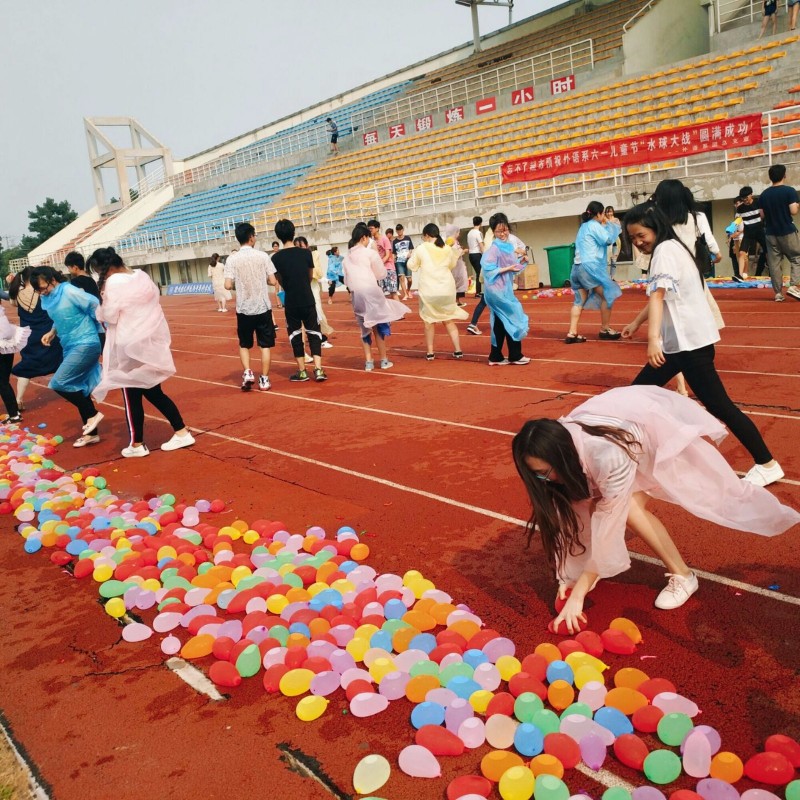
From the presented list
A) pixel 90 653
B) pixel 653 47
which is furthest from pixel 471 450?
pixel 653 47

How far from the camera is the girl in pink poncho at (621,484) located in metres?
2.78

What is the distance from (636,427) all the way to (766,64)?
56.6 feet

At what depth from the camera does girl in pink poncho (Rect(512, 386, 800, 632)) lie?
2777 mm

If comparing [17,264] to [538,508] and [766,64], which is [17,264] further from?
[538,508]

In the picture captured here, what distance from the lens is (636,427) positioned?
2982mm

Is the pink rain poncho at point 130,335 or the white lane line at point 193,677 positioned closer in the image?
the white lane line at point 193,677

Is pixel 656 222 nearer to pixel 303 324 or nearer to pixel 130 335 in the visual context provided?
pixel 130 335

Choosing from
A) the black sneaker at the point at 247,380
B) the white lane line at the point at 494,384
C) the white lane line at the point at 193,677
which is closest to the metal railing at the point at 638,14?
the white lane line at the point at 494,384

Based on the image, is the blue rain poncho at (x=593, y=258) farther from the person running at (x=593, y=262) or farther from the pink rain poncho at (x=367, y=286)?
the pink rain poncho at (x=367, y=286)

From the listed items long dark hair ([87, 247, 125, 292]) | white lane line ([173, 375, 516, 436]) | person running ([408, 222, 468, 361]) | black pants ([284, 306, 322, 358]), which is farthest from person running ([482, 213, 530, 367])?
long dark hair ([87, 247, 125, 292])

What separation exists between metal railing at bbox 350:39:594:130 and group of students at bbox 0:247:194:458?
2012cm

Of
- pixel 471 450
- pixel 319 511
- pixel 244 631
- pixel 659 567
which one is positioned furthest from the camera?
pixel 471 450

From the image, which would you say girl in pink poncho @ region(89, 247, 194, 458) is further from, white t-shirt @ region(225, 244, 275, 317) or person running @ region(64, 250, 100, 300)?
white t-shirt @ region(225, 244, 275, 317)

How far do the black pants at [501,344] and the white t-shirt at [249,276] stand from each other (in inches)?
110
